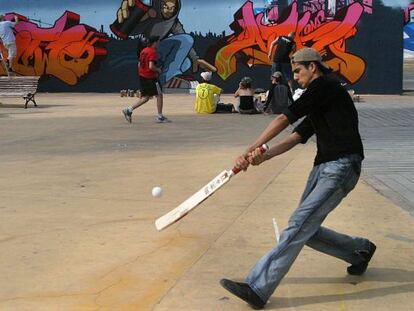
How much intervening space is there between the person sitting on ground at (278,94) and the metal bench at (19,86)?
Answer: 6785 millimetres

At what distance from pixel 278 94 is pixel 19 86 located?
25.7 feet

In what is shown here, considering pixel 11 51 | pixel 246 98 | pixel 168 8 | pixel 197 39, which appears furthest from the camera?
pixel 11 51

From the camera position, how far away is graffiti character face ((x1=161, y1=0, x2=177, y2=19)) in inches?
859

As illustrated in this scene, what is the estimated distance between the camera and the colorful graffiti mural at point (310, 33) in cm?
2084

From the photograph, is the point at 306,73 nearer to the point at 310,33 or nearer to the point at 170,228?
the point at 170,228

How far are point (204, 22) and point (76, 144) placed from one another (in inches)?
464

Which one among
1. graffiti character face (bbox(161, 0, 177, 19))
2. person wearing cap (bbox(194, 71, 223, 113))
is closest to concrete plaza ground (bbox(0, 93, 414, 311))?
person wearing cap (bbox(194, 71, 223, 113))

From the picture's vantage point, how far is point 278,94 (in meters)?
15.3

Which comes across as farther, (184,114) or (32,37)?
(32,37)

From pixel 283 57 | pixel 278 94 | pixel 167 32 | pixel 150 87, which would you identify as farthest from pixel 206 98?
pixel 167 32

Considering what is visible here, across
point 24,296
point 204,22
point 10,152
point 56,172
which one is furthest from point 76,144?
point 204,22

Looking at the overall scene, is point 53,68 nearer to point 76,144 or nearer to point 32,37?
point 32,37

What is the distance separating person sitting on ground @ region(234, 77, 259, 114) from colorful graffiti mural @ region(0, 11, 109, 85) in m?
8.42

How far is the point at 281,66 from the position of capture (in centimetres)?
1684
